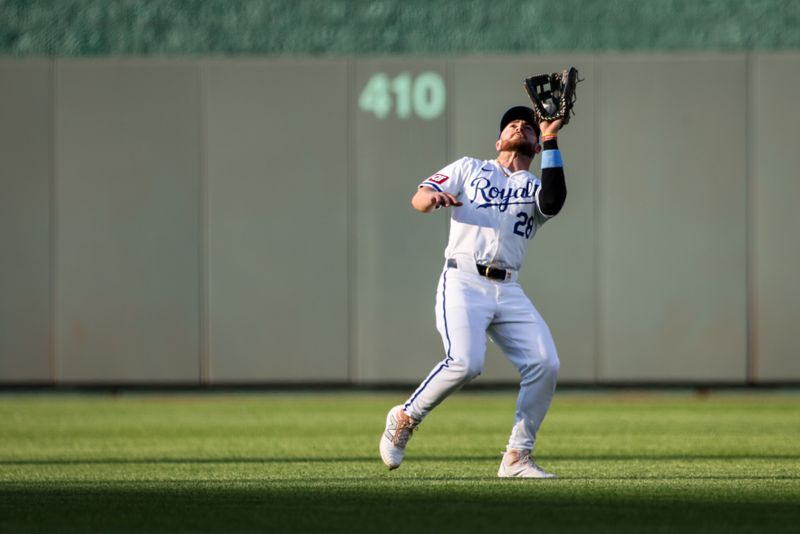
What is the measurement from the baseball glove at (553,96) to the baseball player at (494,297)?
47 millimetres

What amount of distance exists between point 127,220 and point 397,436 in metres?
7.70

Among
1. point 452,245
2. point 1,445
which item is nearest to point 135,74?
point 1,445

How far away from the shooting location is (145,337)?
1452cm

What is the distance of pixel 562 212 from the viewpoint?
14.3 meters

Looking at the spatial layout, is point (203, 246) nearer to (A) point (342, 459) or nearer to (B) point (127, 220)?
(B) point (127, 220)

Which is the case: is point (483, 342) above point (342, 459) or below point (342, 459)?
above

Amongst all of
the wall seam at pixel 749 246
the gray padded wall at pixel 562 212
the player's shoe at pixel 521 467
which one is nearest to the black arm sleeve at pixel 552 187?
the player's shoe at pixel 521 467

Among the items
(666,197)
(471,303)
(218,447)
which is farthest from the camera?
(666,197)

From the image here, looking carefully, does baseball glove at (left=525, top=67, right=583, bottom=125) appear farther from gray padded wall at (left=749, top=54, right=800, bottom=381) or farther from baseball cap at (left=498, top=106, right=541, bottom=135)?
gray padded wall at (left=749, top=54, right=800, bottom=381)

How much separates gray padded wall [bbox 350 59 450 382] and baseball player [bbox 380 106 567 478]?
6835 millimetres

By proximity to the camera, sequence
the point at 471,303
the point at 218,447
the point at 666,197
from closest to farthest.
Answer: the point at 471,303
the point at 218,447
the point at 666,197

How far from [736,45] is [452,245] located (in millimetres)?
8341

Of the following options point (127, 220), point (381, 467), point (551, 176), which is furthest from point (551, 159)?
point (127, 220)

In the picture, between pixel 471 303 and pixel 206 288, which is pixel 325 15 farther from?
pixel 471 303
